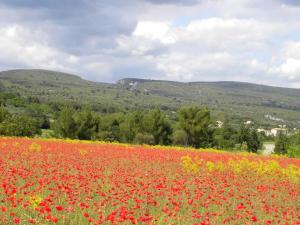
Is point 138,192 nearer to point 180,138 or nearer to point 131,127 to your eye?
point 180,138

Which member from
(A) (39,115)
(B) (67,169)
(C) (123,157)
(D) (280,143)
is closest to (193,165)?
(C) (123,157)

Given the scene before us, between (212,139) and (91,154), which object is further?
(212,139)

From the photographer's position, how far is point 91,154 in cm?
2086

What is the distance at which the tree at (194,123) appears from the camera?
6690 cm

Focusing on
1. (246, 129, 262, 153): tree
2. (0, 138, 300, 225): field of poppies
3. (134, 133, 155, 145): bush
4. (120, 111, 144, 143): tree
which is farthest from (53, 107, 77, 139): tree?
(0, 138, 300, 225): field of poppies

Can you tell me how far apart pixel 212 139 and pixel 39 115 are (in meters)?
39.8

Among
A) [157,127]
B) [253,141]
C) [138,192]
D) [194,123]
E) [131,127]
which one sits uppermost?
[138,192]

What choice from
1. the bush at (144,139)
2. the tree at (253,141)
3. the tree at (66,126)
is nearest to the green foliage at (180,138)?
the bush at (144,139)

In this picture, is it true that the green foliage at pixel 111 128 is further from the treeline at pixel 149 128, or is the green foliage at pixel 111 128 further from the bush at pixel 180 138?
the bush at pixel 180 138

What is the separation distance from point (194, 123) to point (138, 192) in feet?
185

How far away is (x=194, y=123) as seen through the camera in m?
67.1

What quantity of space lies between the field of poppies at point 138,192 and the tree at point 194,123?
46376mm

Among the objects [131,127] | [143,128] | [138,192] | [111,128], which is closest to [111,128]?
[111,128]

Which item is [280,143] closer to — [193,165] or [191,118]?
[191,118]
